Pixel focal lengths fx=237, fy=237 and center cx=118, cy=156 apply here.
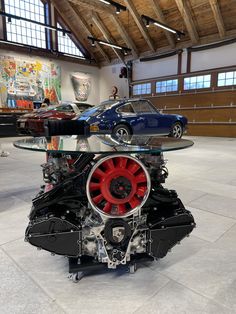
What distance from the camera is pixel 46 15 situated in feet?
42.2

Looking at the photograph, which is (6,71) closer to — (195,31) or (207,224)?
(195,31)

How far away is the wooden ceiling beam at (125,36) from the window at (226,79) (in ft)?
16.6

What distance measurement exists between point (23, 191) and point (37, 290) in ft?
6.13

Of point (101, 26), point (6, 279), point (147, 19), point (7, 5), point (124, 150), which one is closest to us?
point (124, 150)

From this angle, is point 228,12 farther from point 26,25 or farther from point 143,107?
point 26,25

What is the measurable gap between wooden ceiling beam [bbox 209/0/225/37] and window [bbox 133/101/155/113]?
18.7 ft

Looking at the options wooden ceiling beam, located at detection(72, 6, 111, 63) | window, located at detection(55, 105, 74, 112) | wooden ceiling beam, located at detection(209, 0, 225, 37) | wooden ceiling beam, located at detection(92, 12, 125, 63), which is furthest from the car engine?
wooden ceiling beam, located at detection(72, 6, 111, 63)

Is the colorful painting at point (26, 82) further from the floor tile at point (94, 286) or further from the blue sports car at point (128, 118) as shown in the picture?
the floor tile at point (94, 286)

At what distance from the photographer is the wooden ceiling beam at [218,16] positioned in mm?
9138

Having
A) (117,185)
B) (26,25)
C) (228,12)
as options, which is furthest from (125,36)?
(117,185)

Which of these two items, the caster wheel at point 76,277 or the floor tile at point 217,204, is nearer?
the caster wheel at point 76,277

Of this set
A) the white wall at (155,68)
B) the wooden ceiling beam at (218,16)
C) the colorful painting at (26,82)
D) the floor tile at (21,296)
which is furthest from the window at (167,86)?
the floor tile at (21,296)

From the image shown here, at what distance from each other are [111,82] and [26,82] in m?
5.34

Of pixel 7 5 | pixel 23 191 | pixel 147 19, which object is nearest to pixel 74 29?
pixel 7 5
